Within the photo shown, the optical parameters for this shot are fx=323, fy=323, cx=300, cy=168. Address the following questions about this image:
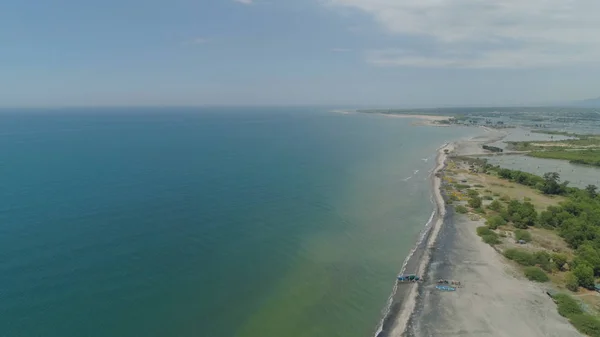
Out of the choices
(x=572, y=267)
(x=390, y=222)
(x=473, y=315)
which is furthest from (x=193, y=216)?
(x=572, y=267)

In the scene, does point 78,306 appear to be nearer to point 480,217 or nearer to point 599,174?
point 480,217

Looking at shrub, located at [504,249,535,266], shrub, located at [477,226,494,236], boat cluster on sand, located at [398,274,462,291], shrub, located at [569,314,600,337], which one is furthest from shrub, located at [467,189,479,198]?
shrub, located at [569,314,600,337]

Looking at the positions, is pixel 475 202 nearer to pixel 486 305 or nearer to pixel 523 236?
pixel 523 236

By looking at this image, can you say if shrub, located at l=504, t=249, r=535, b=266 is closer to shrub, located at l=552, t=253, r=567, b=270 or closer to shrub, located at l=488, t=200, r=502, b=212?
shrub, located at l=552, t=253, r=567, b=270

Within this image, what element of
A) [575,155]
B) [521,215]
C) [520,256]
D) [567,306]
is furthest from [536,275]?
[575,155]

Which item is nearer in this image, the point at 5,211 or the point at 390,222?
the point at 5,211
